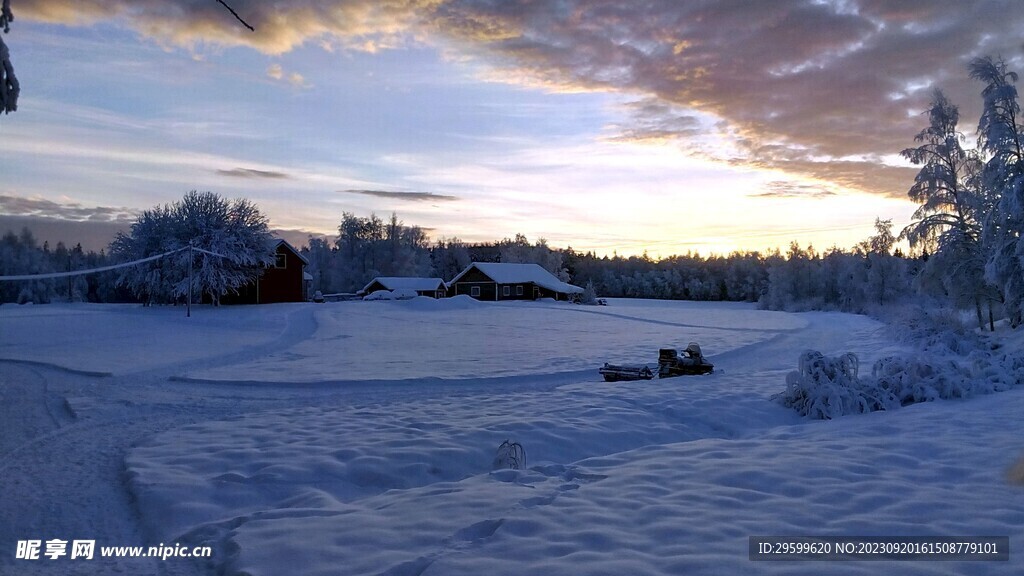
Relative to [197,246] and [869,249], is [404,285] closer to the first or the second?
[197,246]

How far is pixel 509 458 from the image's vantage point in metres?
7.12

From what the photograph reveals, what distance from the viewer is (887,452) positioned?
6633mm

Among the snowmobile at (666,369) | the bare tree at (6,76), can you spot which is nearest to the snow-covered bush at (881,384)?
the snowmobile at (666,369)

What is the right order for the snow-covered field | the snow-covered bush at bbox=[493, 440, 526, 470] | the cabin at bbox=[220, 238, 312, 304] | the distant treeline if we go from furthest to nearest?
the distant treeline → the cabin at bbox=[220, 238, 312, 304] → the snow-covered bush at bbox=[493, 440, 526, 470] → the snow-covered field

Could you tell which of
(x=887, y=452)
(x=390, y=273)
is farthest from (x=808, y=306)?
(x=887, y=452)

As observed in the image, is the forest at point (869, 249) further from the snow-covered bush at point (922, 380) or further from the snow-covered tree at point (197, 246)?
the snow-covered bush at point (922, 380)

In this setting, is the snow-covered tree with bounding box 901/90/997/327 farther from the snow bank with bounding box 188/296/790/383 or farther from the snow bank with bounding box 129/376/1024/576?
the snow bank with bounding box 129/376/1024/576

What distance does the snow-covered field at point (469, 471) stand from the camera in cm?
446

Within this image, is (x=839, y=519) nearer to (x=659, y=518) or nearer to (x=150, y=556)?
(x=659, y=518)

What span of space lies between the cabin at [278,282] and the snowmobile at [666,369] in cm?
3130

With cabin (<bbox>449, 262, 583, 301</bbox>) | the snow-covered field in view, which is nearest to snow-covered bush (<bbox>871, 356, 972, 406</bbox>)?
the snow-covered field

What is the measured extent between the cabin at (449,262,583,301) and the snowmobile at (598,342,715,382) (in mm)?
47249

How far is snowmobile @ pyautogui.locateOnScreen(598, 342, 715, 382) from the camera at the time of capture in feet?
48.2

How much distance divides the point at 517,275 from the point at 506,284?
262cm
